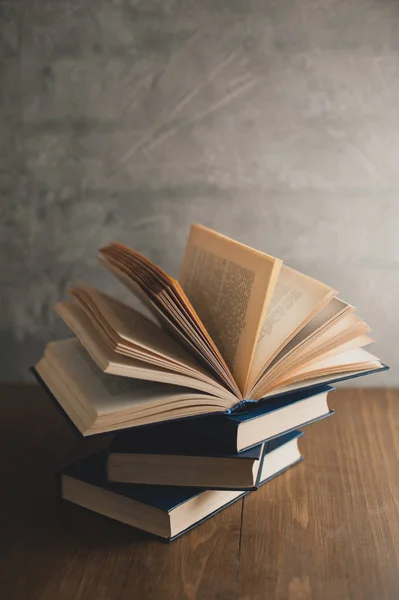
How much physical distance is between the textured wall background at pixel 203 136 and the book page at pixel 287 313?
320 millimetres

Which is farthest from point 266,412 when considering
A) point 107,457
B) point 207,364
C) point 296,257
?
point 296,257

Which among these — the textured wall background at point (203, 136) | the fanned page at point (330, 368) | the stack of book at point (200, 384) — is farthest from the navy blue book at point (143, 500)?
the textured wall background at point (203, 136)

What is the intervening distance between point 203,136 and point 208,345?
1.59 feet

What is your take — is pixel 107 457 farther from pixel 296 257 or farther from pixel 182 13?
pixel 182 13

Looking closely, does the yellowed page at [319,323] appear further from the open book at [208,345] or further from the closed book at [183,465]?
the closed book at [183,465]

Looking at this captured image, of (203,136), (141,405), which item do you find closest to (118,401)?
(141,405)

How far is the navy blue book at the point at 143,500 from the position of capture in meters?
0.88

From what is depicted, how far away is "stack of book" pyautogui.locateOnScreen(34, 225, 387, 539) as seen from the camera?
88 cm

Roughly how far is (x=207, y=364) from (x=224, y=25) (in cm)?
59

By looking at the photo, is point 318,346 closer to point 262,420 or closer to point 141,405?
point 262,420

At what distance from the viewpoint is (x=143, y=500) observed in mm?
876

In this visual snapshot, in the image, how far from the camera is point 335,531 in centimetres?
89

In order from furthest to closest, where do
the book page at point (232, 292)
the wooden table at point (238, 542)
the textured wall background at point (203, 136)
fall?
the textured wall background at point (203, 136)
the book page at point (232, 292)
the wooden table at point (238, 542)

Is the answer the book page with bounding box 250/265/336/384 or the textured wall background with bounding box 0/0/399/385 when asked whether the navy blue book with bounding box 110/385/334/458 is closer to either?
the book page with bounding box 250/265/336/384
